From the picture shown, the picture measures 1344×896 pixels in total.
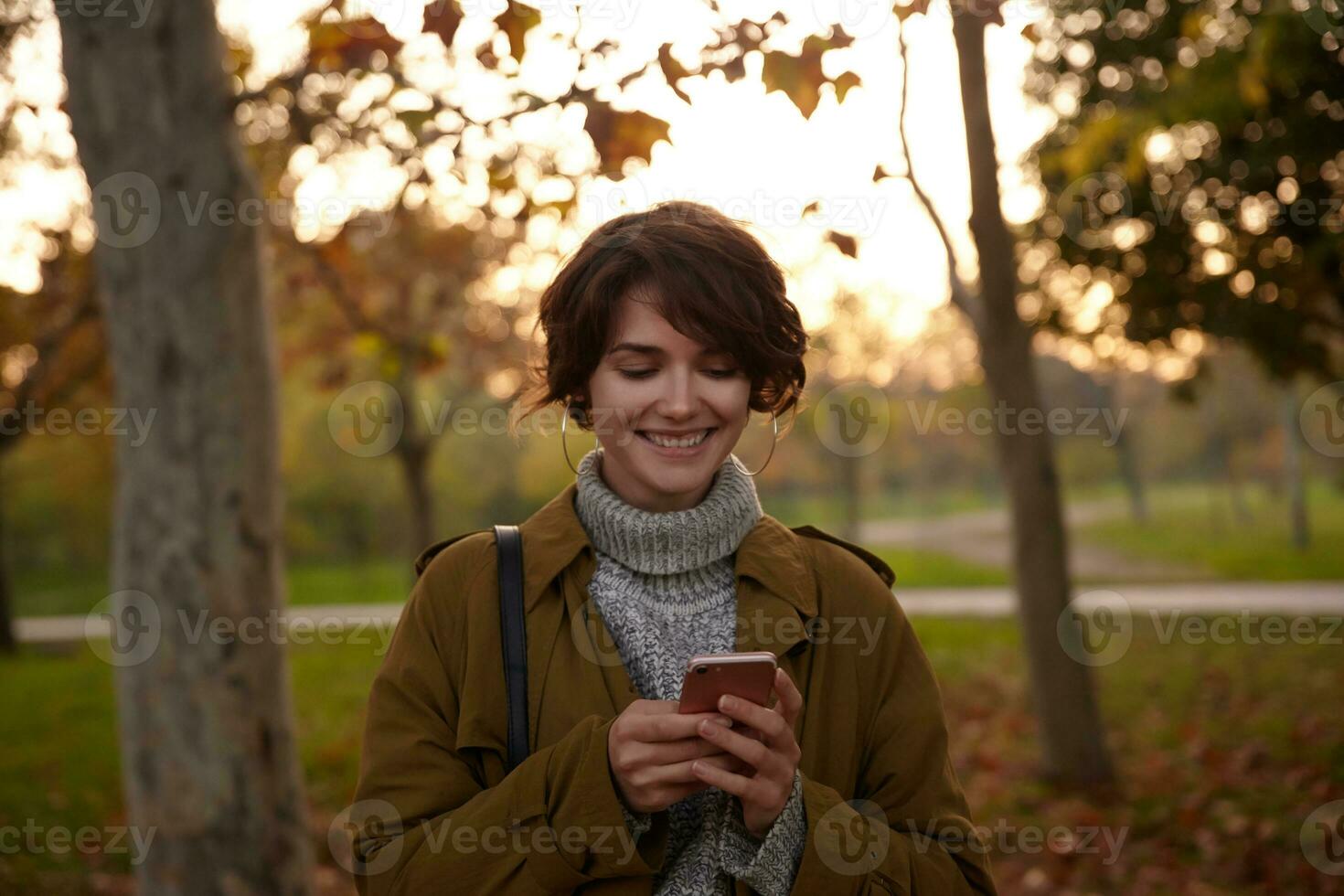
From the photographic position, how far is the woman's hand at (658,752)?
179 centimetres

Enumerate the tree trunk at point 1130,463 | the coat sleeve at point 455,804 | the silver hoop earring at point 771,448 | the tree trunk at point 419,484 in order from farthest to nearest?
the tree trunk at point 1130,463
the tree trunk at point 419,484
the silver hoop earring at point 771,448
the coat sleeve at point 455,804

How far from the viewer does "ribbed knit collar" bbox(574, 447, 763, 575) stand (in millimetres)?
2150

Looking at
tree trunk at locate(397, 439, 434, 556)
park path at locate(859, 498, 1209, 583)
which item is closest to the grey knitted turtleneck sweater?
tree trunk at locate(397, 439, 434, 556)

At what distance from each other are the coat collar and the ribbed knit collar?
30mm

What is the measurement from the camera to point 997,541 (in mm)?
29047

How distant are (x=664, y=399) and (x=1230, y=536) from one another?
2650cm

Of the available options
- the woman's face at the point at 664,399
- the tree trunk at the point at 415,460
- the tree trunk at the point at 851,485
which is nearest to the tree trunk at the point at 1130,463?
the tree trunk at the point at 851,485

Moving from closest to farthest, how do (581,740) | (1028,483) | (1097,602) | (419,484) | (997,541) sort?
1. (581,740)
2. (1028,483)
3. (419,484)
4. (1097,602)
5. (997,541)

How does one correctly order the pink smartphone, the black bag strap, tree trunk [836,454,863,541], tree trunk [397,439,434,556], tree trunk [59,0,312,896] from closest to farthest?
1. the pink smartphone
2. the black bag strap
3. tree trunk [59,0,312,896]
4. tree trunk [397,439,434,556]
5. tree trunk [836,454,863,541]

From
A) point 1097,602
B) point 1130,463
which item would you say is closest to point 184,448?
point 1097,602

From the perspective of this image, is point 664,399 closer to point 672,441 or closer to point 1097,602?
point 672,441

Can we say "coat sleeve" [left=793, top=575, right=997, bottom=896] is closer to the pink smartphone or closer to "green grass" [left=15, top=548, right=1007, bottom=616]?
the pink smartphone

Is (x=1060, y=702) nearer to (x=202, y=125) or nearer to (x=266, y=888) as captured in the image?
(x=266, y=888)

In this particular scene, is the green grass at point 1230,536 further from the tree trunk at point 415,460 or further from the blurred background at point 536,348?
the tree trunk at point 415,460
